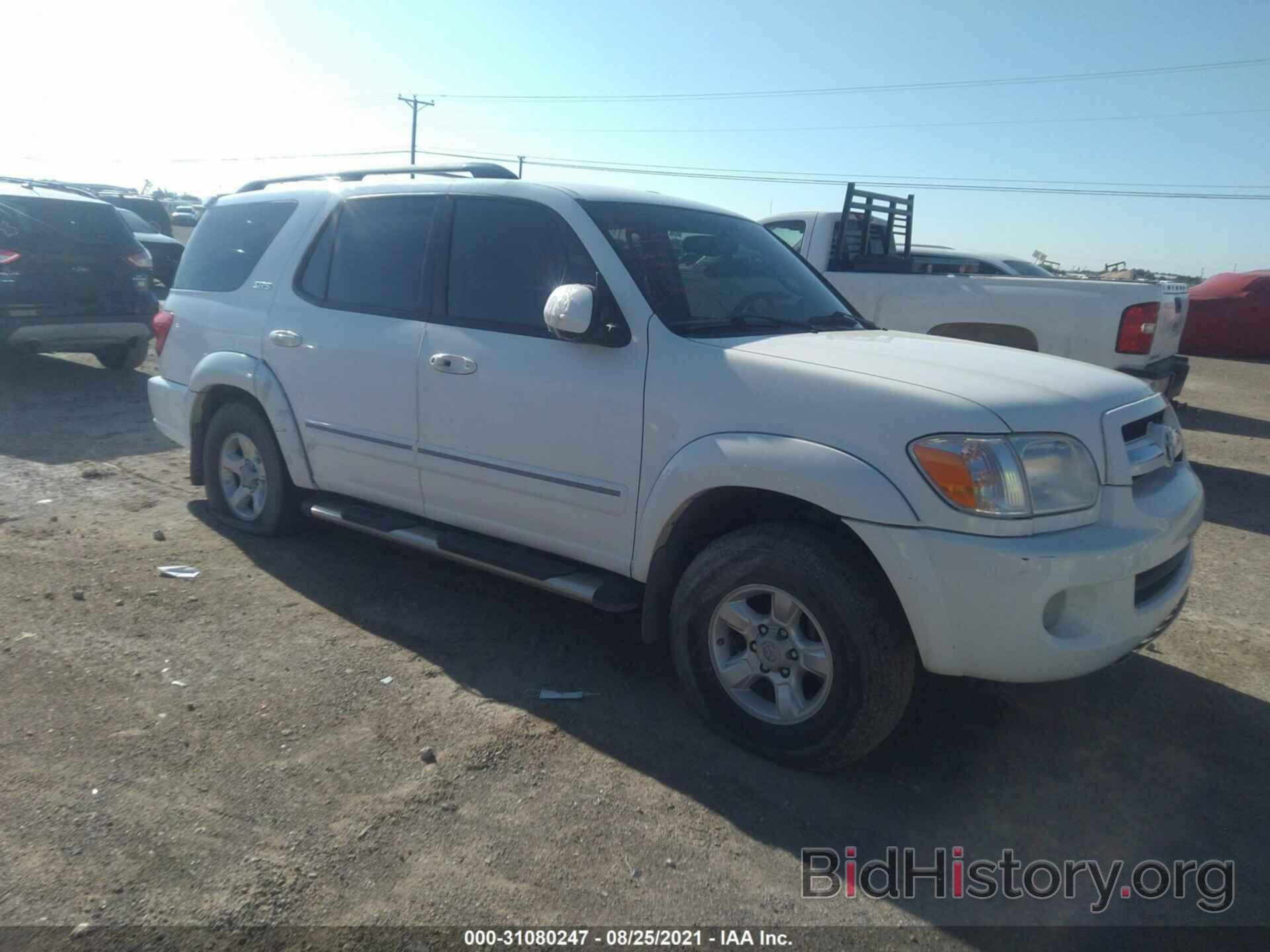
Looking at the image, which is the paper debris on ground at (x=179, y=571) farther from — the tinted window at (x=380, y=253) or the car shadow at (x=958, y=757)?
the tinted window at (x=380, y=253)

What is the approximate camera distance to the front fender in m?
3.12

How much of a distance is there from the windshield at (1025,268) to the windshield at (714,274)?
10.4 m

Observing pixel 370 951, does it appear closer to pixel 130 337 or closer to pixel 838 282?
pixel 838 282

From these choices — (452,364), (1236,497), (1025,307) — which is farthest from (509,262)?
(1236,497)

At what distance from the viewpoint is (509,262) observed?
171 inches

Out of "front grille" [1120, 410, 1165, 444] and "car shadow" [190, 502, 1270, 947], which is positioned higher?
"front grille" [1120, 410, 1165, 444]

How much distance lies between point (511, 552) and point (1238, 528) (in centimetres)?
522

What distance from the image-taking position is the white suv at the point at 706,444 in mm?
3102

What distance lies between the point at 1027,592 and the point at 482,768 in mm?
1861

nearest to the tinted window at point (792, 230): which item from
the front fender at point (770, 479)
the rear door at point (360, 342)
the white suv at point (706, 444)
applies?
the white suv at point (706, 444)

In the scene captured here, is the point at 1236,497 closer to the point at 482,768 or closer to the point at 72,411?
the point at 482,768

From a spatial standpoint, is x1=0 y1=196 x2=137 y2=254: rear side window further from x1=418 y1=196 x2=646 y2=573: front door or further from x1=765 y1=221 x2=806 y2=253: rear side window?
x1=418 y1=196 x2=646 y2=573: front door

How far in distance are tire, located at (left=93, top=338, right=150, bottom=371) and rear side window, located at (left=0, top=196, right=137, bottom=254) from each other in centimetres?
104

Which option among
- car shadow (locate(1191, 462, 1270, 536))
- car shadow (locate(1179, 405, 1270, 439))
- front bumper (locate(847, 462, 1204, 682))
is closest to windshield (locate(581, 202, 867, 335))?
front bumper (locate(847, 462, 1204, 682))
